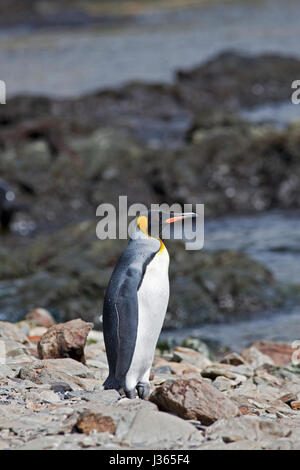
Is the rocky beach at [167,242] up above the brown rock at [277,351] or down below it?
above

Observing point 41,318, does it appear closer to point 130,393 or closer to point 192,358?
point 192,358

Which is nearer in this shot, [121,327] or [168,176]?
[121,327]

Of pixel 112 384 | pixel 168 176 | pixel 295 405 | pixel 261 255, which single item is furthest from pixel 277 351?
pixel 168 176

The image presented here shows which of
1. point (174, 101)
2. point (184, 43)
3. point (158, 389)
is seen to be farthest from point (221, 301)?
point (184, 43)

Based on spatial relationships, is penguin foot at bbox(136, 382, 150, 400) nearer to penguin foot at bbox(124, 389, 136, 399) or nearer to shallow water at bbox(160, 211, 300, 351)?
penguin foot at bbox(124, 389, 136, 399)

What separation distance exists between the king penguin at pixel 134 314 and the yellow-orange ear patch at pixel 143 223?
0.11 metres

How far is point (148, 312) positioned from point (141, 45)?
3822 centimetres

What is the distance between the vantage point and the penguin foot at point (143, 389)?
548 cm

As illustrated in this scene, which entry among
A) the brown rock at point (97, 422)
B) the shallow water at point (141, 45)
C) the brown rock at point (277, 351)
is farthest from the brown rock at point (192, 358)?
the shallow water at point (141, 45)

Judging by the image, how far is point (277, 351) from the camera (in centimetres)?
881

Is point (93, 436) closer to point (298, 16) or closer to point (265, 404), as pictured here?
point (265, 404)

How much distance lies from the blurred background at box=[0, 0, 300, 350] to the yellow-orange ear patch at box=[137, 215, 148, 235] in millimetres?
4242

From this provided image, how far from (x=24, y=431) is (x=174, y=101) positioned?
79.6 feet

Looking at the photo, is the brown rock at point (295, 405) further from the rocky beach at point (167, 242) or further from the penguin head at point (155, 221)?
the penguin head at point (155, 221)
